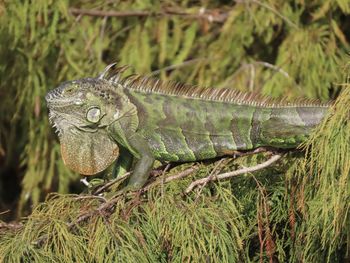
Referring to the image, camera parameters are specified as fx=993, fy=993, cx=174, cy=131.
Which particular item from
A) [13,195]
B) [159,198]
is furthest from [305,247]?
[13,195]

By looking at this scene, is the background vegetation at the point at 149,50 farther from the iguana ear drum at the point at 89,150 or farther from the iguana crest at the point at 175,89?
the iguana crest at the point at 175,89

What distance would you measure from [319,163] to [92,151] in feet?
2.57

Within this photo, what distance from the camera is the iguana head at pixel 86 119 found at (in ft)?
9.58

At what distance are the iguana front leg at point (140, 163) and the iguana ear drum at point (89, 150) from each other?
0.43ft

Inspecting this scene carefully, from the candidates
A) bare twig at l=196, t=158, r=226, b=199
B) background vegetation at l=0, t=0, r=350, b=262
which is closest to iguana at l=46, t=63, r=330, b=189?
bare twig at l=196, t=158, r=226, b=199

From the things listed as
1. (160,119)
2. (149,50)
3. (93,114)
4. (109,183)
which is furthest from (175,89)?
(149,50)

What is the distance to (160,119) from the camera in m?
2.90

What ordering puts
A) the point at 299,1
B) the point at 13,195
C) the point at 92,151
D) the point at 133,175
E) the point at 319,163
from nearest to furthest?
the point at 319,163 < the point at 133,175 < the point at 92,151 < the point at 299,1 < the point at 13,195

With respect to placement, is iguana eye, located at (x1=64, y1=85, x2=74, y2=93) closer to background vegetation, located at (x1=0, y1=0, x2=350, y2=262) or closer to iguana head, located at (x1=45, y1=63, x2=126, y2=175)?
iguana head, located at (x1=45, y1=63, x2=126, y2=175)

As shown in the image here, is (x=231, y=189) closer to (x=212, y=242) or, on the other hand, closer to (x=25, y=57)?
(x=212, y=242)

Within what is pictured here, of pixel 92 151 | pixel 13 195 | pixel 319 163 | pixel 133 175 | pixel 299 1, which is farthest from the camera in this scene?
pixel 13 195

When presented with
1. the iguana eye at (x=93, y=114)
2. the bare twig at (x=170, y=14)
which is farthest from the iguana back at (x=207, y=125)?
the bare twig at (x=170, y=14)

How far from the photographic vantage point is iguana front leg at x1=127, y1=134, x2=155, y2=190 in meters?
2.67

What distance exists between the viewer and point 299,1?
4.86 meters
